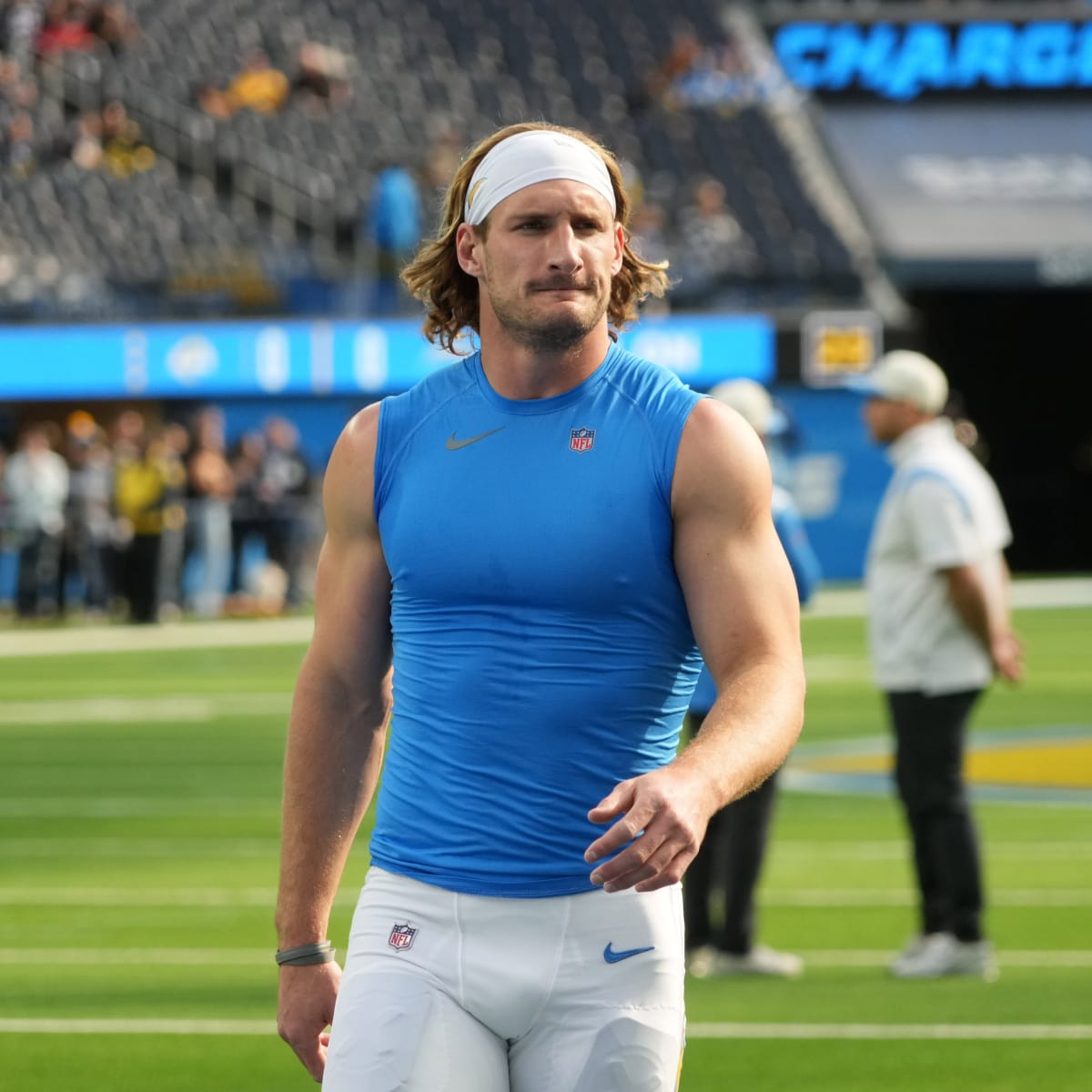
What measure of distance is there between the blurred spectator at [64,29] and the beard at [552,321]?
1292 inches

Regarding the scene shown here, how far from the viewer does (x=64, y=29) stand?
116ft

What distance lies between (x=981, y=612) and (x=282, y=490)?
67.9 feet

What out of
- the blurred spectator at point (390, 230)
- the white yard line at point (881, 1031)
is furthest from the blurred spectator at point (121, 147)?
the white yard line at point (881, 1031)

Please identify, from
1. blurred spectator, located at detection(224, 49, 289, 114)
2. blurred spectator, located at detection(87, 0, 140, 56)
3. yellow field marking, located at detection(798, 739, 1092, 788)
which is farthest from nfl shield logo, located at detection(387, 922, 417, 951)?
blurred spectator, located at detection(87, 0, 140, 56)

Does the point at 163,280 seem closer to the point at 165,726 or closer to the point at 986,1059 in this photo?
the point at 165,726

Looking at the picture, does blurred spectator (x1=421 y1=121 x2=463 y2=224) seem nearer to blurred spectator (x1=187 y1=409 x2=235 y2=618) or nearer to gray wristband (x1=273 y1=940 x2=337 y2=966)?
blurred spectator (x1=187 y1=409 x2=235 y2=618)

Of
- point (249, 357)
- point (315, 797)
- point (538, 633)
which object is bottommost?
point (315, 797)

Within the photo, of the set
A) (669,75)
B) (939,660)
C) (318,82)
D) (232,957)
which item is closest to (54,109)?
(318,82)

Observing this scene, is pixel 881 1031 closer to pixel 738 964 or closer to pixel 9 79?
pixel 738 964

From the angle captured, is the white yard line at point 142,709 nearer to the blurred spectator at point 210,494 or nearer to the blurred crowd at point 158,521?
the blurred crowd at point 158,521

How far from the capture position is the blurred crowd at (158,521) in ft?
89.1

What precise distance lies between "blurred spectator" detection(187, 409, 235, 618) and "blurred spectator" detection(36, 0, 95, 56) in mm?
9426

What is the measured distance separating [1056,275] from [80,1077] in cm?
2959

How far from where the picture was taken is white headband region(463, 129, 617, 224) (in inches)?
142
